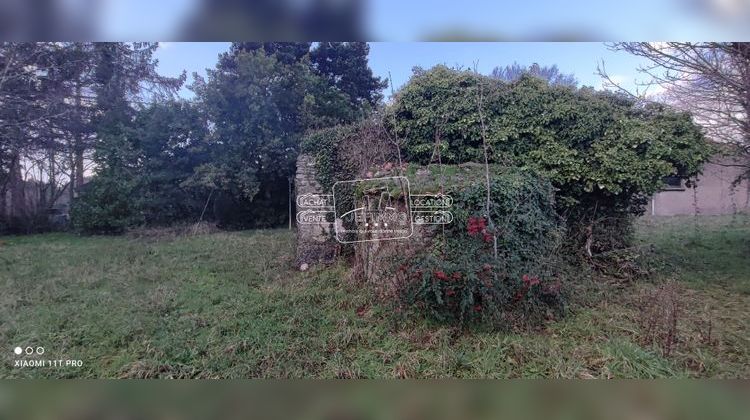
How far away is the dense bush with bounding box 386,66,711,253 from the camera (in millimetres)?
3033

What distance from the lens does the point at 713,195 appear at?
112 inches

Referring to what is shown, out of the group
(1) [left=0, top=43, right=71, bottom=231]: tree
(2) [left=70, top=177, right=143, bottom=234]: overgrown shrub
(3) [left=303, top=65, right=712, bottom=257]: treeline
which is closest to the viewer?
(1) [left=0, top=43, right=71, bottom=231]: tree

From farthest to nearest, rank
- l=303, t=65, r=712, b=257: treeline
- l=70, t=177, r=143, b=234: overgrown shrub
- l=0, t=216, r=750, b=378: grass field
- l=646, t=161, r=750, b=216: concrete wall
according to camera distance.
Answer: l=303, t=65, r=712, b=257: treeline, l=646, t=161, r=750, b=216: concrete wall, l=70, t=177, r=143, b=234: overgrown shrub, l=0, t=216, r=750, b=378: grass field

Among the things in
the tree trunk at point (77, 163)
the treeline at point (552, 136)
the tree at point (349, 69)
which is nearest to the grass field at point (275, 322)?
the tree trunk at point (77, 163)

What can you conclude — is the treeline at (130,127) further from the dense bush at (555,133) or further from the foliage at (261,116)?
the dense bush at (555,133)

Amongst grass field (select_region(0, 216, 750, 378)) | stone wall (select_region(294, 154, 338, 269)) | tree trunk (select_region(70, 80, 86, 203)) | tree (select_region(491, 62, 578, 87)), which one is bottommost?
grass field (select_region(0, 216, 750, 378))

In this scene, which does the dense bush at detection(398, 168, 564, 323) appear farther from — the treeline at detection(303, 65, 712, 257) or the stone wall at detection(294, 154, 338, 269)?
the stone wall at detection(294, 154, 338, 269)

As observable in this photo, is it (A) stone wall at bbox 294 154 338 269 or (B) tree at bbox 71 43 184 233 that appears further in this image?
(A) stone wall at bbox 294 154 338 269

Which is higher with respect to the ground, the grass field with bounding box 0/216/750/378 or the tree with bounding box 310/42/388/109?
the tree with bounding box 310/42/388/109

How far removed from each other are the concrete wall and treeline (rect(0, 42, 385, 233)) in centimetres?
251

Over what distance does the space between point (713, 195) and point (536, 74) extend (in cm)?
159

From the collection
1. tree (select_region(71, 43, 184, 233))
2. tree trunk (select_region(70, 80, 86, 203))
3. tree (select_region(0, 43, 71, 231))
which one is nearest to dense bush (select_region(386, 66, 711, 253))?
tree (select_region(71, 43, 184, 233))

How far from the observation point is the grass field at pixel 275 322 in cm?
233

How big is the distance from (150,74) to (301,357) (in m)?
2.06
